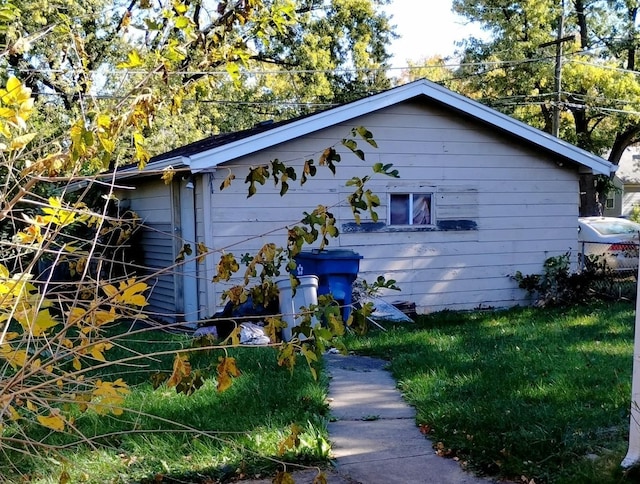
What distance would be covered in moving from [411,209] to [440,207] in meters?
0.55

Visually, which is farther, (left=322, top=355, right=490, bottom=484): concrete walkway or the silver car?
the silver car

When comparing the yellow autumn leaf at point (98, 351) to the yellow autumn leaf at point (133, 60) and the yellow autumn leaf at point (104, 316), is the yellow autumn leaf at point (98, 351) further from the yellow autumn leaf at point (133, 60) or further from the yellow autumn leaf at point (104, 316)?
the yellow autumn leaf at point (133, 60)

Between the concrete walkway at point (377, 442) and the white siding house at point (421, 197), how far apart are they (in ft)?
13.7

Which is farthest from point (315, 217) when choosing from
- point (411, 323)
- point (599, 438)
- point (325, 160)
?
point (411, 323)

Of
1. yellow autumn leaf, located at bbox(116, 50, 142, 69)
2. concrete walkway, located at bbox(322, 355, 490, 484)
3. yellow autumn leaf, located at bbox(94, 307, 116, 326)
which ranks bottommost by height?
concrete walkway, located at bbox(322, 355, 490, 484)

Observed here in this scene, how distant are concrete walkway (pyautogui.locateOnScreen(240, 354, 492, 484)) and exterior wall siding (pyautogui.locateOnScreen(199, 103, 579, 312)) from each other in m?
4.21

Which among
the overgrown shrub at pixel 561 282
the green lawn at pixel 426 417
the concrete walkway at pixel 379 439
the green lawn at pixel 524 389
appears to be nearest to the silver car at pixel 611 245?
the overgrown shrub at pixel 561 282

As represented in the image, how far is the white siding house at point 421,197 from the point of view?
10367mm

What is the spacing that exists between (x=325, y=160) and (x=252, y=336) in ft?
19.5

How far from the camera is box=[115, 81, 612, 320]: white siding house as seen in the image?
10367mm

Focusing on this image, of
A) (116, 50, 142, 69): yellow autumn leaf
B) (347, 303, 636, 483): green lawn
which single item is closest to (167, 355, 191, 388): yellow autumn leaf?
(116, 50, 142, 69): yellow autumn leaf

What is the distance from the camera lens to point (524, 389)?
582 centimetres

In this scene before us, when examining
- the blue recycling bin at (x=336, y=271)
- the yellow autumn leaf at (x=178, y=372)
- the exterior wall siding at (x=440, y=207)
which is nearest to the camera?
the yellow autumn leaf at (x=178, y=372)

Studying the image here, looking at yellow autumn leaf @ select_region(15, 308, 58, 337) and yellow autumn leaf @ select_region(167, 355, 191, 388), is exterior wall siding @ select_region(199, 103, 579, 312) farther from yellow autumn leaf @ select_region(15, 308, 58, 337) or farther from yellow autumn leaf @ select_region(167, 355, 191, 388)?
yellow autumn leaf @ select_region(167, 355, 191, 388)
